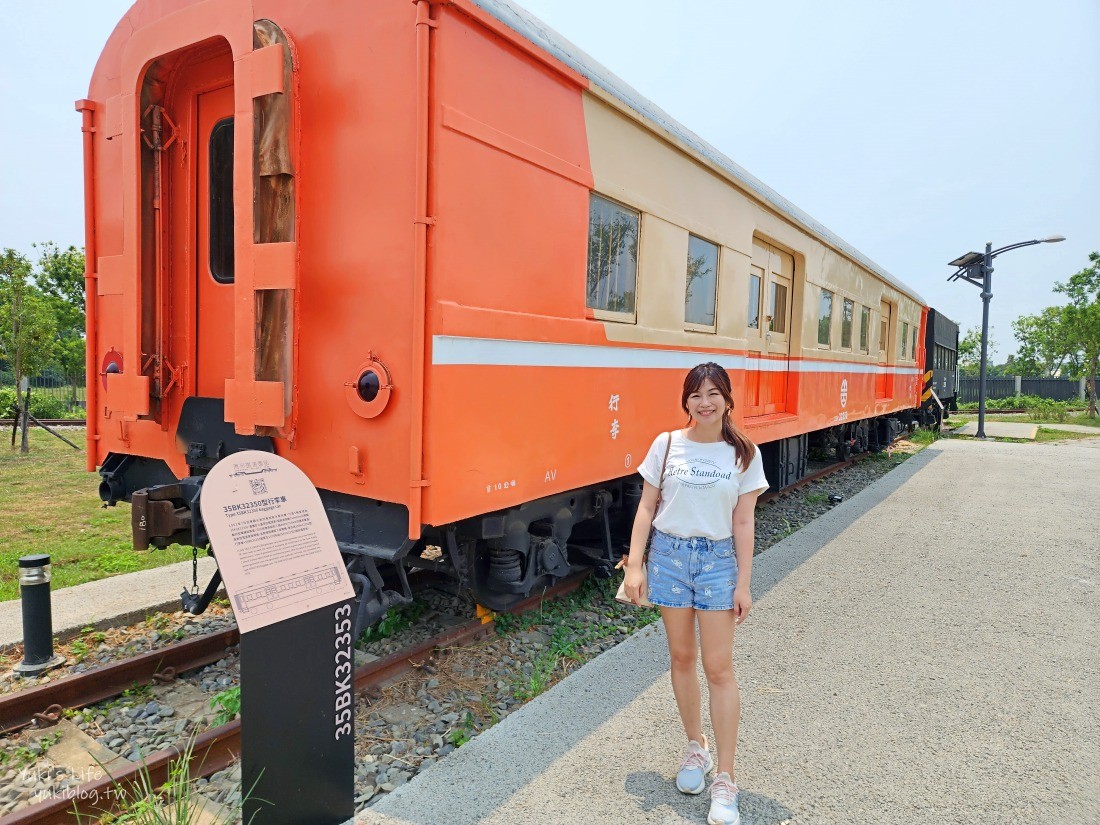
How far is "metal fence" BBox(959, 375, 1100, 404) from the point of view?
35500mm

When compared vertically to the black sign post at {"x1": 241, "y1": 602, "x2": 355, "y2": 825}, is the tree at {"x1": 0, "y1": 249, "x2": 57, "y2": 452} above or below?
above

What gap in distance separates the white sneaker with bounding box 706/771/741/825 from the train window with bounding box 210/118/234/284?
3.34 meters

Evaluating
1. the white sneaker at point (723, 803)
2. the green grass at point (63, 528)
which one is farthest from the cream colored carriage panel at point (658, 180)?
the green grass at point (63, 528)

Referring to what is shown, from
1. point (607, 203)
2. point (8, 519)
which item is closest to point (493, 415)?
point (607, 203)

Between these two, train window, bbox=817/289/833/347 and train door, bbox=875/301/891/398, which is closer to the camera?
train window, bbox=817/289/833/347

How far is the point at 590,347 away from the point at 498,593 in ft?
5.08

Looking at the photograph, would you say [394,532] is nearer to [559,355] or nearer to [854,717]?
[559,355]

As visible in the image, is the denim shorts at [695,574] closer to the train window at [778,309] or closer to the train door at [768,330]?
the train door at [768,330]

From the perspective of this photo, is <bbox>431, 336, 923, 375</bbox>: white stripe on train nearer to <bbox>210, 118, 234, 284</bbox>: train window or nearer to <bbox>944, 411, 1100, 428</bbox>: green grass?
<bbox>210, 118, 234, 284</bbox>: train window

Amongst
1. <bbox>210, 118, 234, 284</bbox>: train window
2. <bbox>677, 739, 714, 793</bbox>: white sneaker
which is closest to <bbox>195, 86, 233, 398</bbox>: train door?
<bbox>210, 118, 234, 284</bbox>: train window

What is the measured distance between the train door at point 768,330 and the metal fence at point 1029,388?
1266 inches

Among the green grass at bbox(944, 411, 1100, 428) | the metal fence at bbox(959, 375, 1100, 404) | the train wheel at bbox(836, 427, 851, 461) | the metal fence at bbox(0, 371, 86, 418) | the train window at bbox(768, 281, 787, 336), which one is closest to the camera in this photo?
the train window at bbox(768, 281, 787, 336)

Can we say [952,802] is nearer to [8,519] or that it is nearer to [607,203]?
[607,203]

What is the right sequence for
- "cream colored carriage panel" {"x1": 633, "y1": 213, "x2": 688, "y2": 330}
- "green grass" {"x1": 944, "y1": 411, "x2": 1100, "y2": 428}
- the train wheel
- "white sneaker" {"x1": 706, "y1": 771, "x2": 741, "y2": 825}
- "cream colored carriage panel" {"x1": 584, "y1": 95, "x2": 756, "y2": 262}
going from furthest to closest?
"green grass" {"x1": 944, "y1": 411, "x2": 1100, "y2": 428} < the train wheel < "cream colored carriage panel" {"x1": 633, "y1": 213, "x2": 688, "y2": 330} < "cream colored carriage panel" {"x1": 584, "y1": 95, "x2": 756, "y2": 262} < "white sneaker" {"x1": 706, "y1": 771, "x2": 741, "y2": 825}
